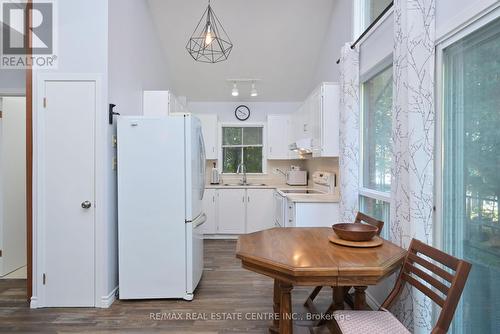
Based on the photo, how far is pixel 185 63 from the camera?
4785 millimetres

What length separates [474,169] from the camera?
5.09 ft

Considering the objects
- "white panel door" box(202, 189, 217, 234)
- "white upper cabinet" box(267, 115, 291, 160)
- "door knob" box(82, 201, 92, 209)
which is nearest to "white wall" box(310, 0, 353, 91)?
"white upper cabinet" box(267, 115, 291, 160)

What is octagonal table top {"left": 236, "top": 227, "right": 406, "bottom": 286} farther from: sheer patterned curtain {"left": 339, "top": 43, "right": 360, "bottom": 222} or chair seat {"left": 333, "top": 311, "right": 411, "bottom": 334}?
sheer patterned curtain {"left": 339, "top": 43, "right": 360, "bottom": 222}

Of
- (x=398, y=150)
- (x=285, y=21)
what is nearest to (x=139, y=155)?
(x=398, y=150)

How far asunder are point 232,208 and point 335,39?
2991 mm

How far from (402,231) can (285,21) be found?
3460 millimetres

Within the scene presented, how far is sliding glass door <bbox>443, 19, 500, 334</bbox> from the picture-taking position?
4.66 feet

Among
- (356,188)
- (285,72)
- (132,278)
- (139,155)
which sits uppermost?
(285,72)

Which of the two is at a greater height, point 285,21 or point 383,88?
point 285,21

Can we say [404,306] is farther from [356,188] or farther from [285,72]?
[285,72]

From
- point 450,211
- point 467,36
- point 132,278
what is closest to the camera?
point 467,36

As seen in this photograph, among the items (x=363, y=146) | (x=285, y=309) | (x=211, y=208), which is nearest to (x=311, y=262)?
(x=285, y=309)

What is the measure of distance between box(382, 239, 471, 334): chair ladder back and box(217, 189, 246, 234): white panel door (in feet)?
11.2

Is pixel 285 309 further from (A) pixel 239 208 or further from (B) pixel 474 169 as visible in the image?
(A) pixel 239 208
